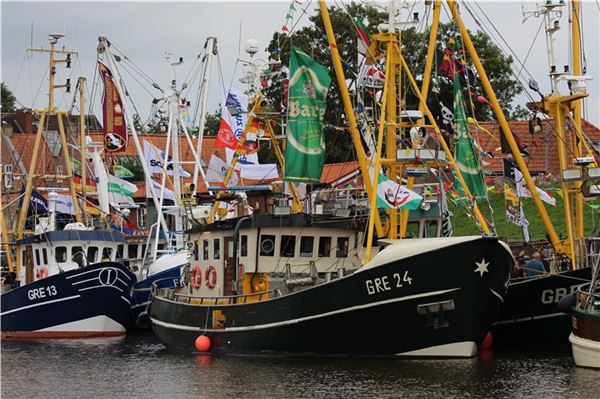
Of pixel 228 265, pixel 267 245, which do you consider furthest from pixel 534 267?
pixel 228 265

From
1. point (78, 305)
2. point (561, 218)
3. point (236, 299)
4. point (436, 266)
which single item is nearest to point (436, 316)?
point (436, 266)

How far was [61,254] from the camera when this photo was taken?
4575cm

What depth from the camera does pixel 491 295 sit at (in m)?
30.9

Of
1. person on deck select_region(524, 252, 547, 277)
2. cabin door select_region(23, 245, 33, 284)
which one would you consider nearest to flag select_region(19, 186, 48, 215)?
cabin door select_region(23, 245, 33, 284)

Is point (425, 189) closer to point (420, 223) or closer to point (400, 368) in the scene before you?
point (420, 223)

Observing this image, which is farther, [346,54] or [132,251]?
[346,54]

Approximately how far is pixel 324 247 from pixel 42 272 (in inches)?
581

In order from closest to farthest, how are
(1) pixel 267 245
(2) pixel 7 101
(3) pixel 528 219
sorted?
(1) pixel 267 245 → (3) pixel 528 219 → (2) pixel 7 101

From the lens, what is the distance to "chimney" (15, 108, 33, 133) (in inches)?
3332

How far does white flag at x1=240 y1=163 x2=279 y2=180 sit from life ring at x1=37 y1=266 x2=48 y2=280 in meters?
10.3

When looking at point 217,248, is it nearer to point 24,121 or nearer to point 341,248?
point 341,248

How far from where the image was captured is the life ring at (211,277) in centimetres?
3650

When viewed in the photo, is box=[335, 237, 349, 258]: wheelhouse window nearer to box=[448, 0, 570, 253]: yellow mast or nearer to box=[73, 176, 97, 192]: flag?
box=[448, 0, 570, 253]: yellow mast

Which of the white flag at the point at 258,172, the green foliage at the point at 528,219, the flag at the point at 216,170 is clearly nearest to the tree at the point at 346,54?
the green foliage at the point at 528,219
